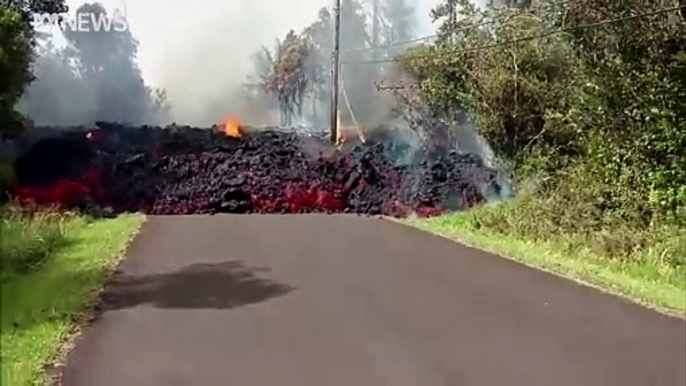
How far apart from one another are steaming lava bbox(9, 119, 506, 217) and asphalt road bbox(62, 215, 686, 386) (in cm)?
884

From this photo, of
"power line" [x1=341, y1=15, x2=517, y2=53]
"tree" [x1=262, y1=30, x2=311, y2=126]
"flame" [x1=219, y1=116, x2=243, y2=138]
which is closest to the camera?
"power line" [x1=341, y1=15, x2=517, y2=53]

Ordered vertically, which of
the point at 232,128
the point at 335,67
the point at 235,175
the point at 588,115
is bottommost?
the point at 235,175

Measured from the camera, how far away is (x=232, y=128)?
2445 centimetres

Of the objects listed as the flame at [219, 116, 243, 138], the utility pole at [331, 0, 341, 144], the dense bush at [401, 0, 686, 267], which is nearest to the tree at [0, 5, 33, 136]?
the dense bush at [401, 0, 686, 267]

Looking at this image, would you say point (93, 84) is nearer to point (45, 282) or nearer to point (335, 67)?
point (335, 67)

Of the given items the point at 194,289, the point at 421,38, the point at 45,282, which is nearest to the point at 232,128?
the point at 421,38

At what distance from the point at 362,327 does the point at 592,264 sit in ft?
16.1

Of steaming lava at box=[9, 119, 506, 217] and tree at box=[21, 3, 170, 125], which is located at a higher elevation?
tree at box=[21, 3, 170, 125]

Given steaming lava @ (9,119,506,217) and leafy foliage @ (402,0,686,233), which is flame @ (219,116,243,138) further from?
leafy foliage @ (402,0,686,233)

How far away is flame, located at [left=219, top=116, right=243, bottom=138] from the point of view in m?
24.0

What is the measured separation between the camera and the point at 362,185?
837 inches

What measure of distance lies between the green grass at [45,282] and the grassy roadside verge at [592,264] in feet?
15.2

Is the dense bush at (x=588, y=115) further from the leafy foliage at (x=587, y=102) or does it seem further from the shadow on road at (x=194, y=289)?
the shadow on road at (x=194, y=289)

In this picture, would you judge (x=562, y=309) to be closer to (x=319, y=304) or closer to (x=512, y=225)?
(x=319, y=304)
